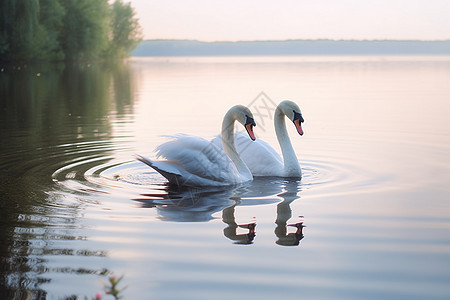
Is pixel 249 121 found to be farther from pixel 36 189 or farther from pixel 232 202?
pixel 36 189

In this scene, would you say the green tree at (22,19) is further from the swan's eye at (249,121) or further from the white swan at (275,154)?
the swan's eye at (249,121)

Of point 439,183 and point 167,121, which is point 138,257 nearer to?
point 439,183

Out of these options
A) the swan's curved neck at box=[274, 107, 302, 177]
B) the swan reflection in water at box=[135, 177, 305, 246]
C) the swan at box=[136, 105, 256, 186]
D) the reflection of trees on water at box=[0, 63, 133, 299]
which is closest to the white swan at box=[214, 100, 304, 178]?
the swan's curved neck at box=[274, 107, 302, 177]

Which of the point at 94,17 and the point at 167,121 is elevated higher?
the point at 94,17

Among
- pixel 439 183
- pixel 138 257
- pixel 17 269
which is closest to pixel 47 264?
pixel 17 269

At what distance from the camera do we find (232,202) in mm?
7859

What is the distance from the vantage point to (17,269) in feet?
17.3

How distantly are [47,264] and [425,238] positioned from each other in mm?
3615

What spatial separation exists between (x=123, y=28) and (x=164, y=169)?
10148 cm

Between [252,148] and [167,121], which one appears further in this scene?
[167,121]

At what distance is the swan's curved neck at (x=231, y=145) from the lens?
30.2 ft

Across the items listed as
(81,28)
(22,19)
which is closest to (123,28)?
(81,28)

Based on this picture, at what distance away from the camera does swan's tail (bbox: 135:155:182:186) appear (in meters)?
8.38

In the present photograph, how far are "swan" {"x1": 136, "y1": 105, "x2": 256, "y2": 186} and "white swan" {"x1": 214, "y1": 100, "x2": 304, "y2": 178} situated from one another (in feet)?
2.49
